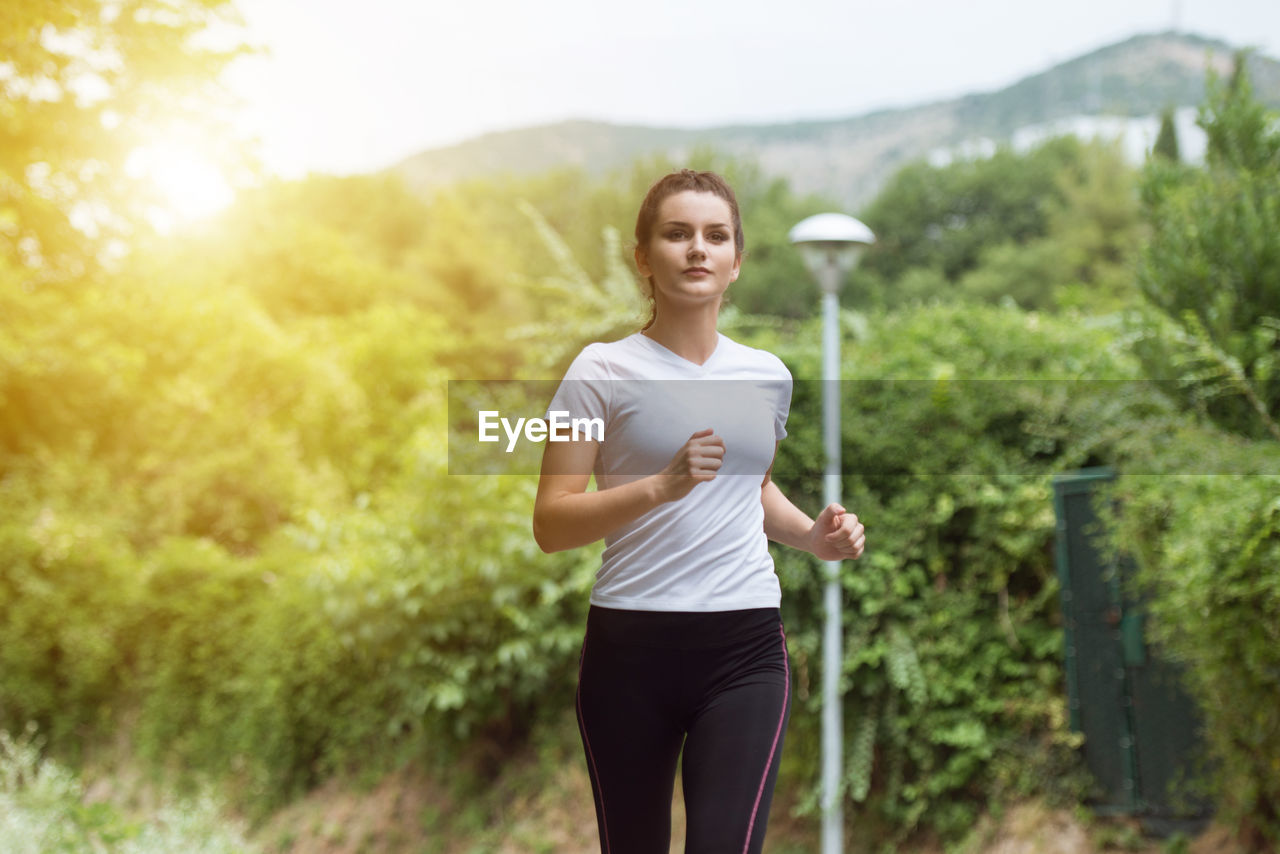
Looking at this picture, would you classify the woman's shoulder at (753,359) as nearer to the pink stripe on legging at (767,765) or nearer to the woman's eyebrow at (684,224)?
the woman's eyebrow at (684,224)

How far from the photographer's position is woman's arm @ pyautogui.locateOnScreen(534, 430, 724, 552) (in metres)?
1.28

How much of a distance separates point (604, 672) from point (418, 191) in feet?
90.2

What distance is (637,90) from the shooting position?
42344 mm

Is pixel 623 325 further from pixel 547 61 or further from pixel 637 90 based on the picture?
pixel 637 90

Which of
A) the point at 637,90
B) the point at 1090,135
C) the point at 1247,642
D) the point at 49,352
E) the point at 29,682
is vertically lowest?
the point at 29,682

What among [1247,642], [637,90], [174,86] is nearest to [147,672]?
[174,86]

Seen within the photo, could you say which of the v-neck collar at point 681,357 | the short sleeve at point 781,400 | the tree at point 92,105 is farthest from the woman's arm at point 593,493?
the tree at point 92,105

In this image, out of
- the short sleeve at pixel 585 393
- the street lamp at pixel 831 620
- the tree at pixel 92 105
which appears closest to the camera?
the short sleeve at pixel 585 393

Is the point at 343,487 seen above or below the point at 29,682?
above

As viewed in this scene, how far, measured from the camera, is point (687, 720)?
5.18 ft

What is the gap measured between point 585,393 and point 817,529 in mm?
382

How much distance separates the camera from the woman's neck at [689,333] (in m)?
1.58

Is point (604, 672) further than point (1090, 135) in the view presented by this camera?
No

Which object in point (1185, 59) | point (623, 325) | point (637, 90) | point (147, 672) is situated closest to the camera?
point (623, 325)
